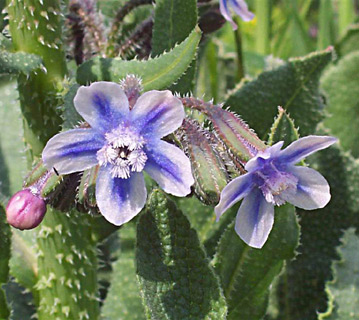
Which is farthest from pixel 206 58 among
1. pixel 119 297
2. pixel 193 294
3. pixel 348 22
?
pixel 193 294

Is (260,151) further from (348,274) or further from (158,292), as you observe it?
(348,274)

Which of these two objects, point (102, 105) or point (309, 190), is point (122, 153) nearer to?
point (102, 105)

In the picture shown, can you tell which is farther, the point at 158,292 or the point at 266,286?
the point at 266,286

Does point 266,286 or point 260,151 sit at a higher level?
point 260,151

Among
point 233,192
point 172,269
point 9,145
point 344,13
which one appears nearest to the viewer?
point 233,192

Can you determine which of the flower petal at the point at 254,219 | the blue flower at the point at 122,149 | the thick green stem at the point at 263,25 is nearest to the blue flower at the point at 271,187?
the flower petal at the point at 254,219

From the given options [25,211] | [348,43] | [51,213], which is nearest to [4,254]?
[51,213]

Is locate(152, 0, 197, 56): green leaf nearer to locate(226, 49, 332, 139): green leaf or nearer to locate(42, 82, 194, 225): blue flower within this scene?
locate(226, 49, 332, 139): green leaf
